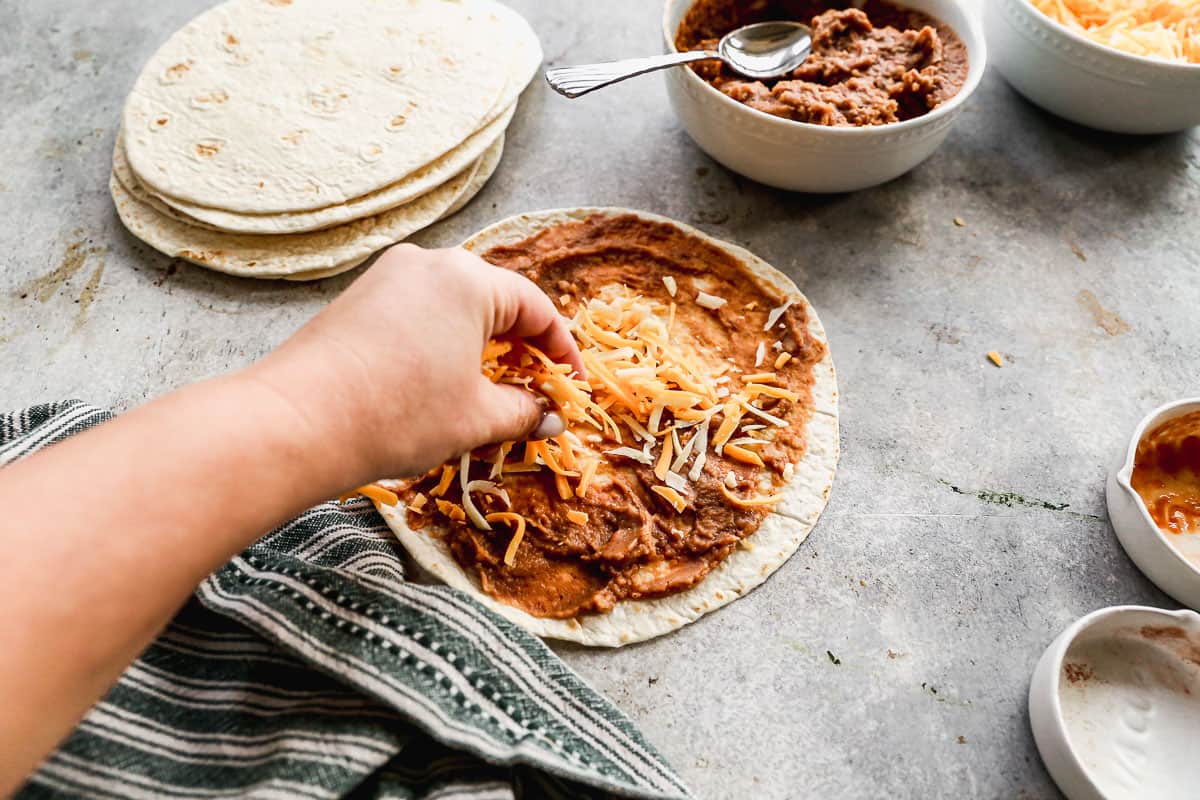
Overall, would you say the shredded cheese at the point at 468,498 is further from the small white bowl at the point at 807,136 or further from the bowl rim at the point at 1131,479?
the bowl rim at the point at 1131,479

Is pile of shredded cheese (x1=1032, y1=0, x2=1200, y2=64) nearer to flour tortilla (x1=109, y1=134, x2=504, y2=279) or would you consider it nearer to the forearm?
flour tortilla (x1=109, y1=134, x2=504, y2=279)

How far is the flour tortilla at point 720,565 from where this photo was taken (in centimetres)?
186

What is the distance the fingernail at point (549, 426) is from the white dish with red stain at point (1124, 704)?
3.77ft

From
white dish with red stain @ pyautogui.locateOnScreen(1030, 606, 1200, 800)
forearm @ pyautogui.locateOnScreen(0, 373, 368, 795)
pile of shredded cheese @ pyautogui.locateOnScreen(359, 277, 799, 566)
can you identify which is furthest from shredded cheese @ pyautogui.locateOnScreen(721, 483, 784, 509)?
forearm @ pyautogui.locateOnScreen(0, 373, 368, 795)

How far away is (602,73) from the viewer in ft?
7.57

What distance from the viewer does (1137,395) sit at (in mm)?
2332

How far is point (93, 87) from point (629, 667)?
2.66m

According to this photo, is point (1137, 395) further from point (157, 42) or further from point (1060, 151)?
point (157, 42)

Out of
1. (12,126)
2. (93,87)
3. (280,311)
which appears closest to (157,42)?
(93,87)

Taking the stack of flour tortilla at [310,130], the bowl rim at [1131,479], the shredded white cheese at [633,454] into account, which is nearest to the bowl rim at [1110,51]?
the bowl rim at [1131,479]

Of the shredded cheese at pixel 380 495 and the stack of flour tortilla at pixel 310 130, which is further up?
the stack of flour tortilla at pixel 310 130

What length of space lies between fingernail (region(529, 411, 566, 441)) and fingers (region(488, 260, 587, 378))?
0.42ft

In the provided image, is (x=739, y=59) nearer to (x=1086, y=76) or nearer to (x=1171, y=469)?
(x=1086, y=76)

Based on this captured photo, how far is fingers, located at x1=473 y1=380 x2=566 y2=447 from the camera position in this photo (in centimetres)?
157
